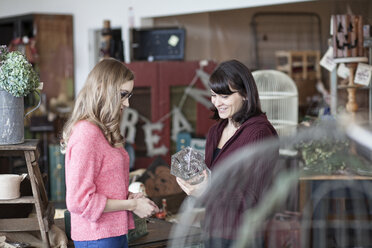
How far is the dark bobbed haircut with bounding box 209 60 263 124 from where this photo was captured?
6.97ft

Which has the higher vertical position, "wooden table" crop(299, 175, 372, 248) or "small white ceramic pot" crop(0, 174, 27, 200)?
"wooden table" crop(299, 175, 372, 248)

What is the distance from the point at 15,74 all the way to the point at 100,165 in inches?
22.6

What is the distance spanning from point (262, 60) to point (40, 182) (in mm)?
5503

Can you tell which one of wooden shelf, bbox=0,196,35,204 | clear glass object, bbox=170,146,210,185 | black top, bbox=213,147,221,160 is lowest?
wooden shelf, bbox=0,196,35,204

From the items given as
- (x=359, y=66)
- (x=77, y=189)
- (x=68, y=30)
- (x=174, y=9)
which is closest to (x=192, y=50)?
(x=174, y=9)

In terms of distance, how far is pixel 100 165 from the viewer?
183 centimetres

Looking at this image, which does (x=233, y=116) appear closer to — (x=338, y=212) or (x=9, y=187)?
(x=9, y=187)

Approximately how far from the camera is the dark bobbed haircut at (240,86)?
2125mm

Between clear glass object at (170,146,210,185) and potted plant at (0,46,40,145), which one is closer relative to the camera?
clear glass object at (170,146,210,185)

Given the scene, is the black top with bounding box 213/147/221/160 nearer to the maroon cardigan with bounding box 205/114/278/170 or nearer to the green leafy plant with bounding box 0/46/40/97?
the maroon cardigan with bounding box 205/114/278/170

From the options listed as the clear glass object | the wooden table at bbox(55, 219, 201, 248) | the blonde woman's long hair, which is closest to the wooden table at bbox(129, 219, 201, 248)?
the wooden table at bbox(55, 219, 201, 248)

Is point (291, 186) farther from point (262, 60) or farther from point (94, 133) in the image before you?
point (262, 60)

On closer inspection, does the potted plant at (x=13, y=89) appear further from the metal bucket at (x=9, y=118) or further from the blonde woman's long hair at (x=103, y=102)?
the blonde woman's long hair at (x=103, y=102)

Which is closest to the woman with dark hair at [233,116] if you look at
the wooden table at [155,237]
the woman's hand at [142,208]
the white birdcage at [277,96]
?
the woman's hand at [142,208]
